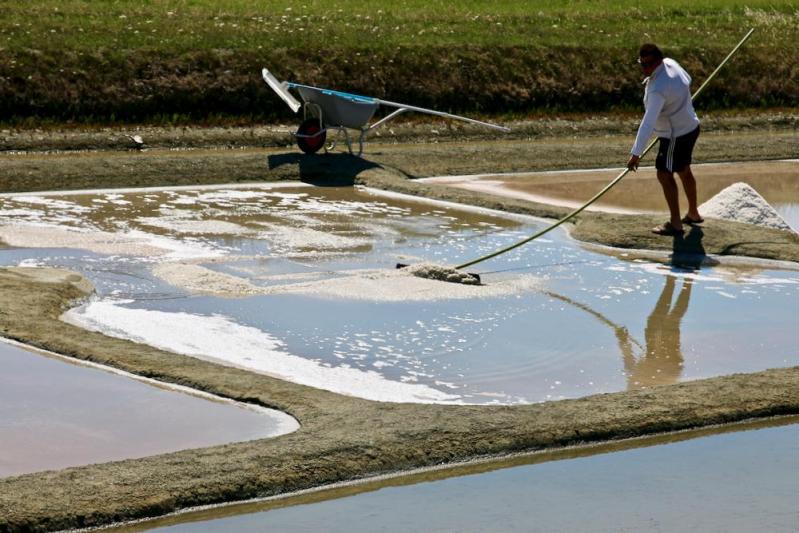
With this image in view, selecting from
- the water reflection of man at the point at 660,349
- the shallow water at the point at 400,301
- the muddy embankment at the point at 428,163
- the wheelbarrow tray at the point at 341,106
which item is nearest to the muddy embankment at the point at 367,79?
the muddy embankment at the point at 428,163

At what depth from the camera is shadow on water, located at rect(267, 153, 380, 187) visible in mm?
13961

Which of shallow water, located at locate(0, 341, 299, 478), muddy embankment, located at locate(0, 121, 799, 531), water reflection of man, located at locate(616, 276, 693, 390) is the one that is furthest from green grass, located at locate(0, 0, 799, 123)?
shallow water, located at locate(0, 341, 299, 478)

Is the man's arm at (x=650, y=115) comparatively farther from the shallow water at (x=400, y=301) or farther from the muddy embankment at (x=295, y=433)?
the muddy embankment at (x=295, y=433)

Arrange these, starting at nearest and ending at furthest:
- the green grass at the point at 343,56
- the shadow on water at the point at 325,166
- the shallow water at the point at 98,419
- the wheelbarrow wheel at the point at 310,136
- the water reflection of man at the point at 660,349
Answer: the shallow water at the point at 98,419
the water reflection of man at the point at 660,349
the shadow on water at the point at 325,166
the wheelbarrow wheel at the point at 310,136
the green grass at the point at 343,56

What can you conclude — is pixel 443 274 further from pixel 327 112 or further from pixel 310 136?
pixel 310 136

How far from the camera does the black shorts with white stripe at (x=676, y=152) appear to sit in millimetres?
10578

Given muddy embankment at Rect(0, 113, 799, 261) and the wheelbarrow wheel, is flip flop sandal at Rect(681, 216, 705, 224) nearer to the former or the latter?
muddy embankment at Rect(0, 113, 799, 261)

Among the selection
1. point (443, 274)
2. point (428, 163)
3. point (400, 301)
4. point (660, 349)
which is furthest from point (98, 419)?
point (428, 163)

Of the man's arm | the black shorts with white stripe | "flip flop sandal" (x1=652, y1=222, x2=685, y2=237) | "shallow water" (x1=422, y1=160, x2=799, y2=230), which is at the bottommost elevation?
"shallow water" (x1=422, y1=160, x2=799, y2=230)

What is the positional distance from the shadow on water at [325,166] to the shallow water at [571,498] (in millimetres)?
8280

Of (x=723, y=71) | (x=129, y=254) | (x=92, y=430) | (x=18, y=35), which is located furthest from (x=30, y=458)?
(x=723, y=71)

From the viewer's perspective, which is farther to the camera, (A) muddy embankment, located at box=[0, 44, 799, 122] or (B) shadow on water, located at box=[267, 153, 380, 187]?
(A) muddy embankment, located at box=[0, 44, 799, 122]

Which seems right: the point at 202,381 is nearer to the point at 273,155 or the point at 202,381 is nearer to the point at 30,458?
the point at 30,458

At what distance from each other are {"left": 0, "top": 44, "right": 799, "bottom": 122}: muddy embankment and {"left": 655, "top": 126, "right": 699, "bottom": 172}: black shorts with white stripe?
8698 mm
